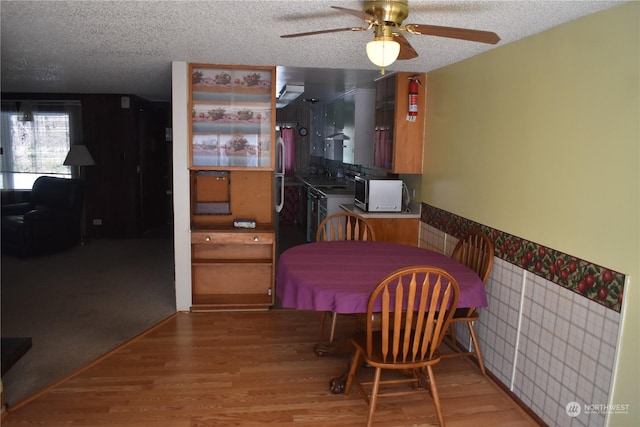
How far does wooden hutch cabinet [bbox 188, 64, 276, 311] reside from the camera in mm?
4113

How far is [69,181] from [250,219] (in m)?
3.31

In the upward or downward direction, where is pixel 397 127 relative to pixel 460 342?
upward

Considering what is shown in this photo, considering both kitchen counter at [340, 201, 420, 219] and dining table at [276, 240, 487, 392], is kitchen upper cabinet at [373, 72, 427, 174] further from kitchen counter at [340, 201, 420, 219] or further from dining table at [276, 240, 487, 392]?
dining table at [276, 240, 487, 392]

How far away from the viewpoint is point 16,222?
5.89m

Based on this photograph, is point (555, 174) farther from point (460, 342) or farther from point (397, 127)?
point (397, 127)

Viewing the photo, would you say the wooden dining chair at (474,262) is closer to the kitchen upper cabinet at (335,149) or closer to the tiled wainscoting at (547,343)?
the tiled wainscoting at (547,343)

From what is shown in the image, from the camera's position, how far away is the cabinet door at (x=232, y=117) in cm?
410

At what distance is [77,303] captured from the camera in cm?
446

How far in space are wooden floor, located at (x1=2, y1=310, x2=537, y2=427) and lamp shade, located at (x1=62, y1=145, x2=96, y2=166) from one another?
13.2 feet

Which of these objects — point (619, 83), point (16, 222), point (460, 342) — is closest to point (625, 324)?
point (619, 83)

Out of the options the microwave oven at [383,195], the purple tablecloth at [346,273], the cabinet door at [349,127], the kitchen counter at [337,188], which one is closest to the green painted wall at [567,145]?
the purple tablecloth at [346,273]

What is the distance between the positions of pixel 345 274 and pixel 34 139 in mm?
6229

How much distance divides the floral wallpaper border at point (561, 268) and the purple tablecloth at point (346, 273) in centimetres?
29

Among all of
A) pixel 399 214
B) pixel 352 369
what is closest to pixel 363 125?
pixel 399 214
